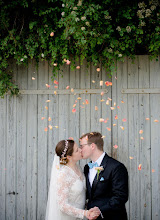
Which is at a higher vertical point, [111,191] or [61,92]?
[61,92]

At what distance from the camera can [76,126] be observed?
4438 mm

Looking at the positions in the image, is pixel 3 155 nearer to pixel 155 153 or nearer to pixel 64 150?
pixel 64 150

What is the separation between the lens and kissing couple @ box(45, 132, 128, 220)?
3.12 metres

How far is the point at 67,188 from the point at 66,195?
0.26 feet

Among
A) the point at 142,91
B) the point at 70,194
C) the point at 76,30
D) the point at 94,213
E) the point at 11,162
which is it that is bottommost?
the point at 94,213

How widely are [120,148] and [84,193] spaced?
Result: 3.81 feet

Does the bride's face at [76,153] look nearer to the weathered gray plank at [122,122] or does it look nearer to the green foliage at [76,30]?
the weathered gray plank at [122,122]

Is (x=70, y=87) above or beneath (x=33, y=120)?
above

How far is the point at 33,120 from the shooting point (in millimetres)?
4531

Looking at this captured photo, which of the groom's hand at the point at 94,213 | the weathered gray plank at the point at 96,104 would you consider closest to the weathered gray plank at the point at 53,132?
the weathered gray plank at the point at 96,104

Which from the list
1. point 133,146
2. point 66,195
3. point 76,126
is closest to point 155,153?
point 133,146

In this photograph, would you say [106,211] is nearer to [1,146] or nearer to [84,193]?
[84,193]

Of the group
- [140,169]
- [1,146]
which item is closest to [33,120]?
[1,146]

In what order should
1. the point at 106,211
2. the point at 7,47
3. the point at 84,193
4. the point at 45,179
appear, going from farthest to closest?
the point at 45,179, the point at 7,47, the point at 84,193, the point at 106,211
